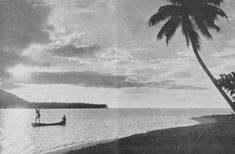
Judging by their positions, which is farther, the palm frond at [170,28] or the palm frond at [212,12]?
the palm frond at [170,28]

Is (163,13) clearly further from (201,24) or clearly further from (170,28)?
(201,24)

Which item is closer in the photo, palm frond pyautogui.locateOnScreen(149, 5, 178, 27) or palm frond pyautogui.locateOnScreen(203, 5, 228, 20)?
palm frond pyautogui.locateOnScreen(203, 5, 228, 20)

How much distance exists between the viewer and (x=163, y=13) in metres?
29.8

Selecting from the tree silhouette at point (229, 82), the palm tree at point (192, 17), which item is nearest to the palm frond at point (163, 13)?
the palm tree at point (192, 17)

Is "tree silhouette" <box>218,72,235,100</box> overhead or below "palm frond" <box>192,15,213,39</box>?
below

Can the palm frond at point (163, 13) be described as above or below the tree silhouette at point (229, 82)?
above

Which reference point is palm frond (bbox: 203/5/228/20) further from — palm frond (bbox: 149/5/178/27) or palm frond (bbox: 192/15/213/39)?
palm frond (bbox: 149/5/178/27)

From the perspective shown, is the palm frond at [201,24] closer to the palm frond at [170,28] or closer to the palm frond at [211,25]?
the palm frond at [211,25]

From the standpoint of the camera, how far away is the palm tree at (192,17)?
27.6 m

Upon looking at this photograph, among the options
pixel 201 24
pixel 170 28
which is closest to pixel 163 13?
pixel 170 28

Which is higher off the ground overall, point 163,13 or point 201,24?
point 163,13

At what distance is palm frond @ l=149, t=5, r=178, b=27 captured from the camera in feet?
95.9

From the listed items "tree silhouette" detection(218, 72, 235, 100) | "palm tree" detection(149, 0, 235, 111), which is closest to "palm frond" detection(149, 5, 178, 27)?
"palm tree" detection(149, 0, 235, 111)

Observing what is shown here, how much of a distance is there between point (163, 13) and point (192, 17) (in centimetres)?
271
